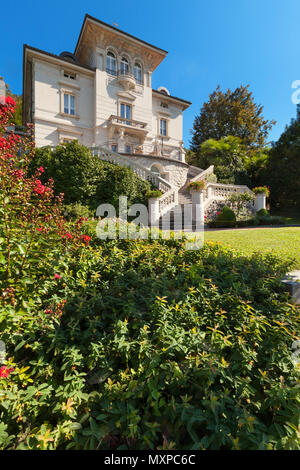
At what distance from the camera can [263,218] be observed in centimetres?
1240

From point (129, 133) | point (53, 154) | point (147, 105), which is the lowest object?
point (53, 154)

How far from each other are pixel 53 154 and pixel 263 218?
1162 cm

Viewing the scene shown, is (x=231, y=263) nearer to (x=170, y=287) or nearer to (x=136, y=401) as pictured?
(x=170, y=287)

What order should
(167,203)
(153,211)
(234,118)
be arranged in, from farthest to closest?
(234,118) → (167,203) → (153,211)

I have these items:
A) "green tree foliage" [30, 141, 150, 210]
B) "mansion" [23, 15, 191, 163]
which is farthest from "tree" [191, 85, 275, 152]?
"green tree foliage" [30, 141, 150, 210]

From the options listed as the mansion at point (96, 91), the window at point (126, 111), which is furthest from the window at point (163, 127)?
the window at point (126, 111)

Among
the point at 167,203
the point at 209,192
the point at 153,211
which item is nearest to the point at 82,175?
the point at 153,211

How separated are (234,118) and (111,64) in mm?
16208

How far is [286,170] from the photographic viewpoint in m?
18.7

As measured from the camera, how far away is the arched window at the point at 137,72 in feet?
63.0

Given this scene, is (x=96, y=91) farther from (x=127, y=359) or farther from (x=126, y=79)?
(x=127, y=359)

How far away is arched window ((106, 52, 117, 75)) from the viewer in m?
17.7
